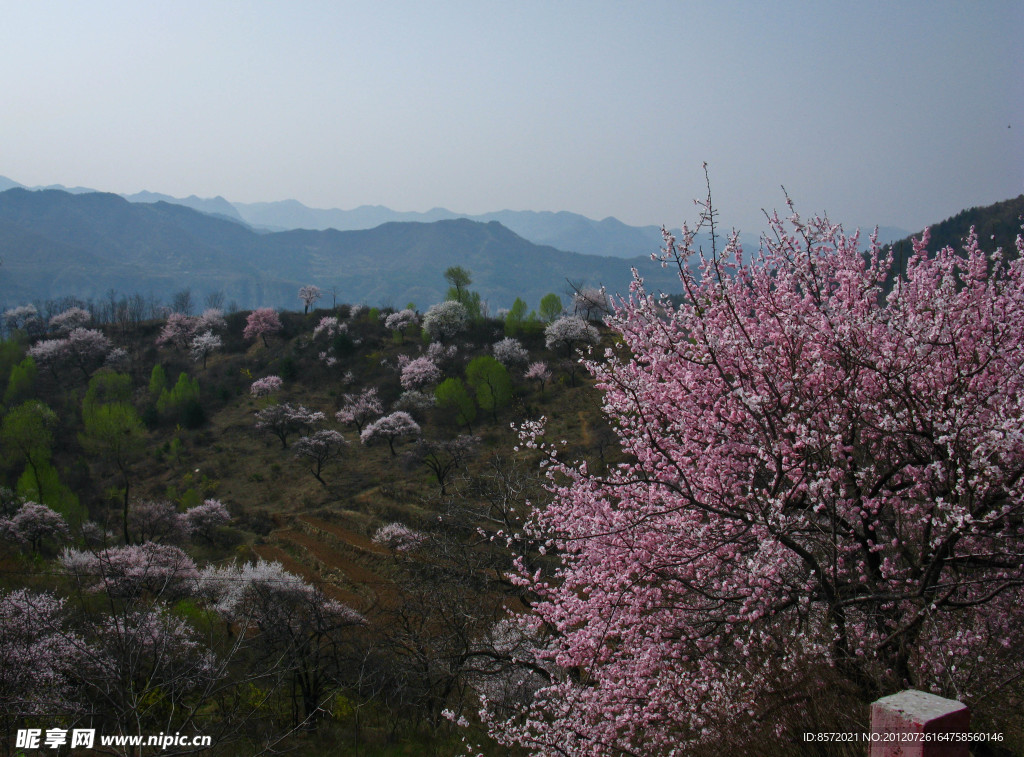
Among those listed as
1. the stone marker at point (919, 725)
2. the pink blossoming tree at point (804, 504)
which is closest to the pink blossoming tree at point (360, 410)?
the pink blossoming tree at point (804, 504)

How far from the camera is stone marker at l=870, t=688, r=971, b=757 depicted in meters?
2.59

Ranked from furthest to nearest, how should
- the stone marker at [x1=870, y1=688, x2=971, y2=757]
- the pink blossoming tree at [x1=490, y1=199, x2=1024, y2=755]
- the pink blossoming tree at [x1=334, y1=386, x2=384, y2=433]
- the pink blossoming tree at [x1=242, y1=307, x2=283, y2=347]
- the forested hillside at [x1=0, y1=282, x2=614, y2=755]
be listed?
the pink blossoming tree at [x1=242, y1=307, x2=283, y2=347] → the pink blossoming tree at [x1=334, y1=386, x2=384, y2=433] → the forested hillside at [x1=0, y1=282, x2=614, y2=755] → the pink blossoming tree at [x1=490, y1=199, x2=1024, y2=755] → the stone marker at [x1=870, y1=688, x2=971, y2=757]

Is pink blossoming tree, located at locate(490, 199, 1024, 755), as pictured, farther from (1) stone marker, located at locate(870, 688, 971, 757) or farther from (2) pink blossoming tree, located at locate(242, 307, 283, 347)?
(2) pink blossoming tree, located at locate(242, 307, 283, 347)

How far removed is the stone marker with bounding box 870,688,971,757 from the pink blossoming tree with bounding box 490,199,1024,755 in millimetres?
1120

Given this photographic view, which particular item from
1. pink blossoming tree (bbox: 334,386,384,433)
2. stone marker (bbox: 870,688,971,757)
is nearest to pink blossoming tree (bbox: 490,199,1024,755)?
stone marker (bbox: 870,688,971,757)

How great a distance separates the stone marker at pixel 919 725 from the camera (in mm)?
2590

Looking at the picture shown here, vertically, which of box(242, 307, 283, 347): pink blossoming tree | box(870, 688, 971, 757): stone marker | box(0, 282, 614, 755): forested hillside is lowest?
box(0, 282, 614, 755): forested hillside

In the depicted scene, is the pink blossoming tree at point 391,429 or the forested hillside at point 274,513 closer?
the forested hillside at point 274,513

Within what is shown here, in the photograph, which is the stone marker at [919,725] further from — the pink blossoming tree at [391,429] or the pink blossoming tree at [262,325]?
the pink blossoming tree at [262,325]

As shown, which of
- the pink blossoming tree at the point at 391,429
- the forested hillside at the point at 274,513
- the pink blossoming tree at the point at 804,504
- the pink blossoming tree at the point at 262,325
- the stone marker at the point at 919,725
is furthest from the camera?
the pink blossoming tree at the point at 262,325

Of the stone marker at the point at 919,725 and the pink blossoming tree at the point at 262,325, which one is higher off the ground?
the pink blossoming tree at the point at 262,325

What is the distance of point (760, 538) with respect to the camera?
4.59m

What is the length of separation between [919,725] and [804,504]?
2.61 metres

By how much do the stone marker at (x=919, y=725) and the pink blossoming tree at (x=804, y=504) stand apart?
44.1 inches
